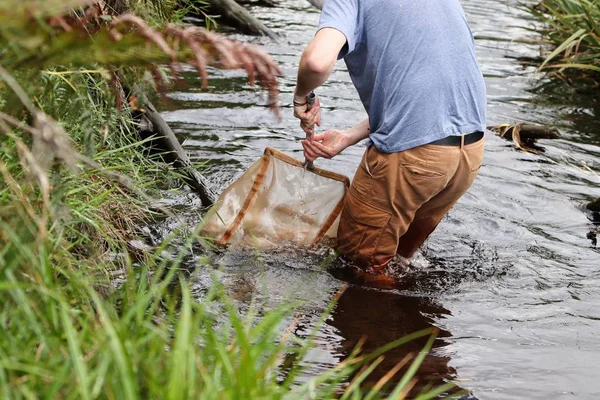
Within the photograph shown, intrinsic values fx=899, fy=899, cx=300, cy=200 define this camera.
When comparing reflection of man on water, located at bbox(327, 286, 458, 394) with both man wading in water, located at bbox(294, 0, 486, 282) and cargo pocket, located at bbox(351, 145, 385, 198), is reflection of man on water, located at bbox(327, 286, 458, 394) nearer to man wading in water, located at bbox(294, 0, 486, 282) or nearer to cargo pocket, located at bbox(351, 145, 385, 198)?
man wading in water, located at bbox(294, 0, 486, 282)

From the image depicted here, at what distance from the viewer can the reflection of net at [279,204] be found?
5.45 metres

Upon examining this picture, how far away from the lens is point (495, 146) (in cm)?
832

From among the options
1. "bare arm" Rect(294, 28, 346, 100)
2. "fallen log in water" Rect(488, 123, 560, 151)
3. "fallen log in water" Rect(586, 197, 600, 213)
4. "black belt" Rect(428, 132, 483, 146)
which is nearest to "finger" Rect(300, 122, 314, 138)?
"bare arm" Rect(294, 28, 346, 100)

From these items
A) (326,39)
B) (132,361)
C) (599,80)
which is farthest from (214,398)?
(599,80)

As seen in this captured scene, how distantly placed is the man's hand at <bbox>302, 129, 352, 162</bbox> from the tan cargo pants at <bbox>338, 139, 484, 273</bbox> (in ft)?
0.61

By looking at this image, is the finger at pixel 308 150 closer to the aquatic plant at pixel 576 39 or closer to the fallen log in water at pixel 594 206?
the fallen log in water at pixel 594 206

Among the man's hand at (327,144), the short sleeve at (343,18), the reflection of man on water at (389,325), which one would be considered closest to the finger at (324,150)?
the man's hand at (327,144)

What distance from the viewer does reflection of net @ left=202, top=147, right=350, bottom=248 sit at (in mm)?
5449

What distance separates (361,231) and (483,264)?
1100 mm

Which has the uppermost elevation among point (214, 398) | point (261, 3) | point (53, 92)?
point (53, 92)

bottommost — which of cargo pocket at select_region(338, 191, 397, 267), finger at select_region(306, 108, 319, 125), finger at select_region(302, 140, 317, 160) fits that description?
cargo pocket at select_region(338, 191, 397, 267)

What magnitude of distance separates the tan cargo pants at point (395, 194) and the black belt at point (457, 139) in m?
0.02

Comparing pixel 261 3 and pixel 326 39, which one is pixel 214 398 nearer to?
pixel 326 39

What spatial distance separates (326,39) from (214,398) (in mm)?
2447
